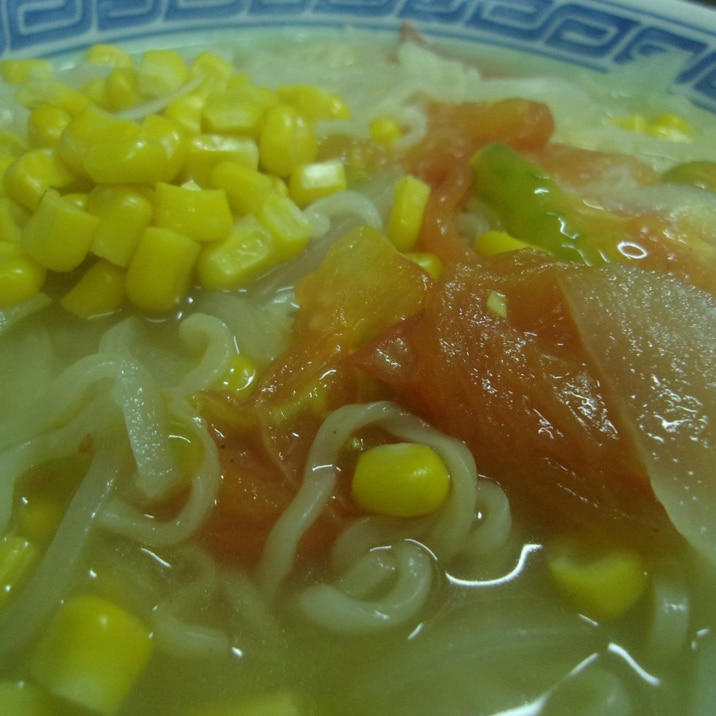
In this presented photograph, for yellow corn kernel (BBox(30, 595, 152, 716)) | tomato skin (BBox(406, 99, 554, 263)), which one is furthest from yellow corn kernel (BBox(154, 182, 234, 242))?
yellow corn kernel (BBox(30, 595, 152, 716))

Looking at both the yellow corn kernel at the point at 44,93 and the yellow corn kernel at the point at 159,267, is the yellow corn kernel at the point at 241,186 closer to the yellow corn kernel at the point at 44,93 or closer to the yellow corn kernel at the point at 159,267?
the yellow corn kernel at the point at 159,267

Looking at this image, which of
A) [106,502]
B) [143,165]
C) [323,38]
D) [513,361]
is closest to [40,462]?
[106,502]

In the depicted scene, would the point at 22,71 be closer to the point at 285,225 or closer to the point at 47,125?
the point at 47,125

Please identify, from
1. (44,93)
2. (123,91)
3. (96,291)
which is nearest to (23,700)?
(96,291)

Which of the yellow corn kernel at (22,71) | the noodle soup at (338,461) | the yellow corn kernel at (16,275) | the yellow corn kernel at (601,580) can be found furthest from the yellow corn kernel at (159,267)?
the yellow corn kernel at (22,71)

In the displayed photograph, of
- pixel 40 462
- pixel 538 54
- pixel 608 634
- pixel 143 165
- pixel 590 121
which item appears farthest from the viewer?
pixel 538 54

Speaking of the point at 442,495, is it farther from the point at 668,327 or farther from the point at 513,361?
the point at 668,327
